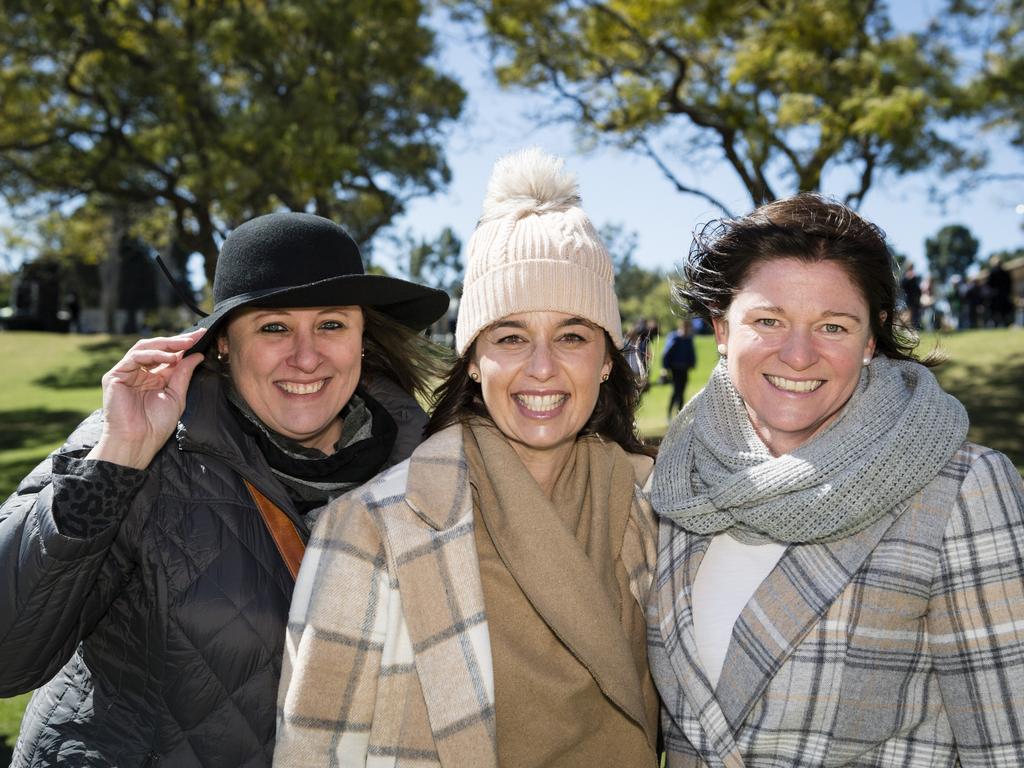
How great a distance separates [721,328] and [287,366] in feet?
4.49

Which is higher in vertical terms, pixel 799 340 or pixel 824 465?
pixel 799 340

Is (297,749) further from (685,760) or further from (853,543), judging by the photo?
(853,543)

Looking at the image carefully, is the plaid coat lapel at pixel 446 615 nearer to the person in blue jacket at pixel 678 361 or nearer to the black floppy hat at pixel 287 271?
the black floppy hat at pixel 287 271

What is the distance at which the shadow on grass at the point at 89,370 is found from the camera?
21.2 meters

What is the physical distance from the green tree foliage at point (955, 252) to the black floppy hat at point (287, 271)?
113 meters

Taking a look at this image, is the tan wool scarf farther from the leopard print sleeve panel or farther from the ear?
the leopard print sleeve panel

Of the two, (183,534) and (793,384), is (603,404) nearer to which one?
(793,384)

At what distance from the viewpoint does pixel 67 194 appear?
1708 cm

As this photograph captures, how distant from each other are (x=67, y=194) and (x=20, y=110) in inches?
65.6

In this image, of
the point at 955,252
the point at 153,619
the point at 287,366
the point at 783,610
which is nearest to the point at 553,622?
the point at 783,610

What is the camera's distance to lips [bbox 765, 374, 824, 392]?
2348mm

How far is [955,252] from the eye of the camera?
104688 mm

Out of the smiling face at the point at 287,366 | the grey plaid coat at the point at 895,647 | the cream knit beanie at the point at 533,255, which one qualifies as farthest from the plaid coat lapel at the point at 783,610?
the smiling face at the point at 287,366

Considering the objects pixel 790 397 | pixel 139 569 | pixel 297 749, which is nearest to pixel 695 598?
pixel 790 397
